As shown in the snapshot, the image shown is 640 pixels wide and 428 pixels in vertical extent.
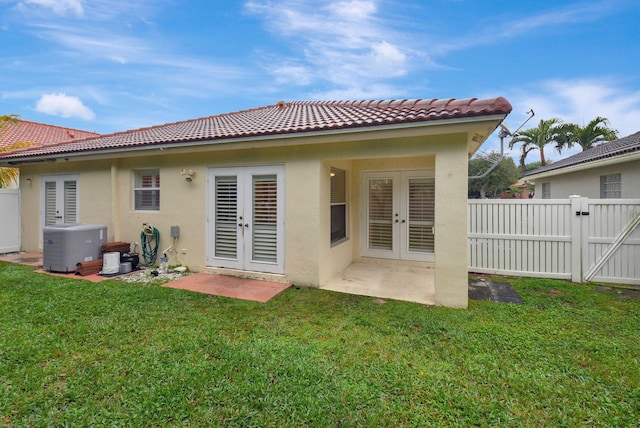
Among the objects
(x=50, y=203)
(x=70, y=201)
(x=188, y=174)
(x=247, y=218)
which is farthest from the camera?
(x=50, y=203)

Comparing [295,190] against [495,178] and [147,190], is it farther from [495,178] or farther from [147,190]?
[495,178]

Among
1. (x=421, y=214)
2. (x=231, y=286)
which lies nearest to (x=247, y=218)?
(x=231, y=286)

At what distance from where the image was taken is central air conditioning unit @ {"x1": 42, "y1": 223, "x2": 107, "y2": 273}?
7184 millimetres

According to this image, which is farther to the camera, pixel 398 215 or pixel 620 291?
pixel 398 215

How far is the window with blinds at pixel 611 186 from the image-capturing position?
9.39 meters

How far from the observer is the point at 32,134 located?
680 inches

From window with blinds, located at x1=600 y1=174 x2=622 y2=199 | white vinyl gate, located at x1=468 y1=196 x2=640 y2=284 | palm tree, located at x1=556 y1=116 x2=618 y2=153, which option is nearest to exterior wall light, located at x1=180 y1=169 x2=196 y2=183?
white vinyl gate, located at x1=468 y1=196 x2=640 y2=284

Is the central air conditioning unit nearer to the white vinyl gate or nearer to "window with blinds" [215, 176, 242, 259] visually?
"window with blinds" [215, 176, 242, 259]

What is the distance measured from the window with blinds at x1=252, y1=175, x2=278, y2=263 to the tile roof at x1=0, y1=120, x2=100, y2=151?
1545cm

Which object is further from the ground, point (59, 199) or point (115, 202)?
point (59, 199)

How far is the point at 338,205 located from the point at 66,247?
275 inches

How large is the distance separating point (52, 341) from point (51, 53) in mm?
14063

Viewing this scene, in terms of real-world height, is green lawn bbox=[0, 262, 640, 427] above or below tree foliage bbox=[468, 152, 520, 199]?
below

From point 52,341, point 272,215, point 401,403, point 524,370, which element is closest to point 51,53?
point 272,215
